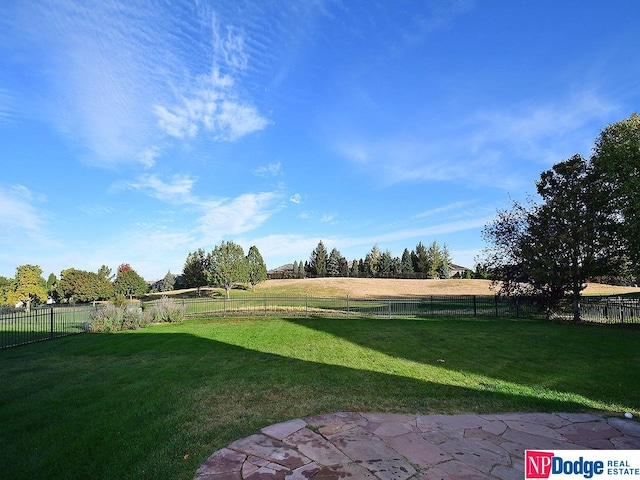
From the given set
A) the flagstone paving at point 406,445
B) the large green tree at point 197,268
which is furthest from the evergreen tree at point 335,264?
the flagstone paving at point 406,445

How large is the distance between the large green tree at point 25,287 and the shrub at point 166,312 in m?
30.6

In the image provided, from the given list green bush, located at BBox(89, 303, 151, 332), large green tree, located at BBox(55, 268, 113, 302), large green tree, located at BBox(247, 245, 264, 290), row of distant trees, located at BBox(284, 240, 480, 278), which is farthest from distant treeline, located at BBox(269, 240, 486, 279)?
green bush, located at BBox(89, 303, 151, 332)

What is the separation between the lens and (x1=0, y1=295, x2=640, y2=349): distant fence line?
12.9 m

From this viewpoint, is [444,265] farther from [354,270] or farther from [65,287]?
[65,287]

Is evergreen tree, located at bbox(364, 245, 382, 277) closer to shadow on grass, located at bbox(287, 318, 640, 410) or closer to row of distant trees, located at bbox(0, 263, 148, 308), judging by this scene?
row of distant trees, located at bbox(0, 263, 148, 308)

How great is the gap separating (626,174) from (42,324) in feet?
80.4

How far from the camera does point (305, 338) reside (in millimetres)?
10336

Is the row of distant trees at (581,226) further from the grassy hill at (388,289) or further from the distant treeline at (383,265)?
the distant treeline at (383,265)

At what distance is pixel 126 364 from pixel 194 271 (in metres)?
47.6

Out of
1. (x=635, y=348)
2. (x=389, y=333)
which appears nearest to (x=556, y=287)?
(x=635, y=348)

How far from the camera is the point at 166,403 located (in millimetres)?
4750

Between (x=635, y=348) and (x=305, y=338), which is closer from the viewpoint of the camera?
(x=635, y=348)

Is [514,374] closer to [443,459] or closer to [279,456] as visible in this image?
[443,459]

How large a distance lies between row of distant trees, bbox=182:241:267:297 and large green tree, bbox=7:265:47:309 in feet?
61.8
